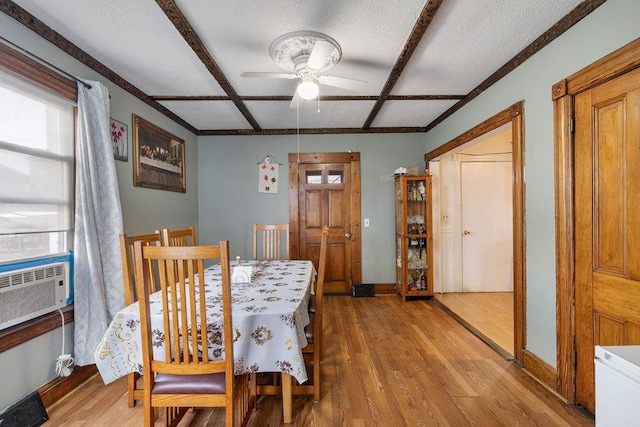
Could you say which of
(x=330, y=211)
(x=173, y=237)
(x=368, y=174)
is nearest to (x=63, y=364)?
(x=173, y=237)

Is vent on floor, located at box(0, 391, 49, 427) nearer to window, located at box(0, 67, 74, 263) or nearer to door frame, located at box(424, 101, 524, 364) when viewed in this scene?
window, located at box(0, 67, 74, 263)

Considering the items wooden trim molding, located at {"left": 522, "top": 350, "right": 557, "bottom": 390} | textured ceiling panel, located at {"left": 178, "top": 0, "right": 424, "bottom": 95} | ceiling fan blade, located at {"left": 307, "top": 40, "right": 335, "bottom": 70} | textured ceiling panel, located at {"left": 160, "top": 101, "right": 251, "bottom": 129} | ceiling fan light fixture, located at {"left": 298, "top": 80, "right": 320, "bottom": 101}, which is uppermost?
textured ceiling panel, located at {"left": 160, "top": 101, "right": 251, "bottom": 129}

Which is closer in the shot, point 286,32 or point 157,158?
point 286,32

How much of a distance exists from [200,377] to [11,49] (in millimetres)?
2159

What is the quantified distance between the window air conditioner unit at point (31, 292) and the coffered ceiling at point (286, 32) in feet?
5.01

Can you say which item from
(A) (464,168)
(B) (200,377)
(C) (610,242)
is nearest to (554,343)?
(C) (610,242)

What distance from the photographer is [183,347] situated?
129 cm

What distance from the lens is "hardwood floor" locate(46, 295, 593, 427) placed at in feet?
5.65

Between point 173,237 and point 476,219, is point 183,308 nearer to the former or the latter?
point 173,237

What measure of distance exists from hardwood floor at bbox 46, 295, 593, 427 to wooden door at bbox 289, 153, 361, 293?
1497 mm

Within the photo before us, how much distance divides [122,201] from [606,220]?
3606mm

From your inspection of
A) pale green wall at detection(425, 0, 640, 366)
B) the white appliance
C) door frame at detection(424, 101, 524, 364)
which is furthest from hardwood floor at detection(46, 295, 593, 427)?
the white appliance

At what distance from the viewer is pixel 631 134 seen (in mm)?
1508

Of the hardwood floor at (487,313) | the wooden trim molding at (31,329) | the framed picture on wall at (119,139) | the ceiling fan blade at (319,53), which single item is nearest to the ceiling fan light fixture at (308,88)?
the ceiling fan blade at (319,53)
